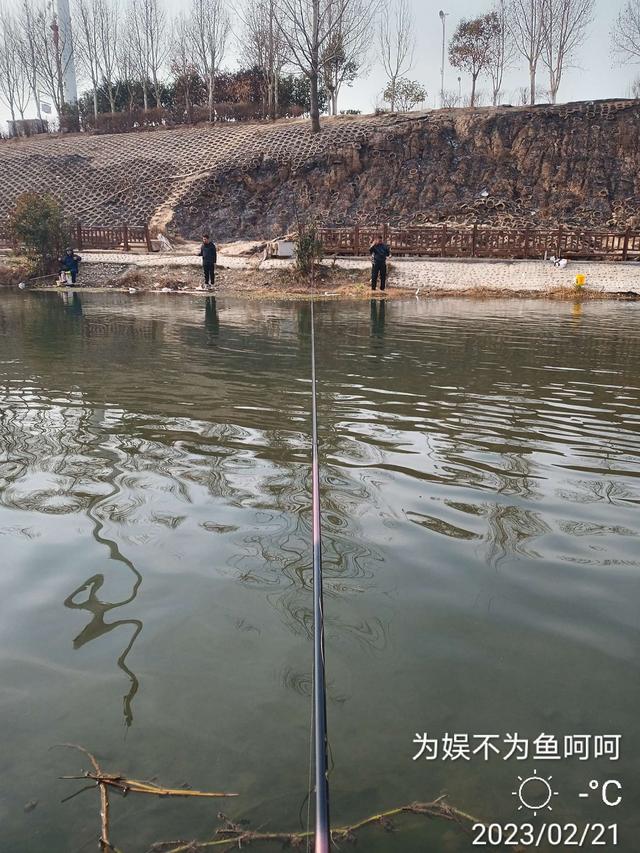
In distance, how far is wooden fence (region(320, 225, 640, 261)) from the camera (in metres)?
24.3

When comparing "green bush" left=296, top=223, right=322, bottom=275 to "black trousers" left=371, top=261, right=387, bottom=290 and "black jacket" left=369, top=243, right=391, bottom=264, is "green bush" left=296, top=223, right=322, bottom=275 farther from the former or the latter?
"black jacket" left=369, top=243, right=391, bottom=264

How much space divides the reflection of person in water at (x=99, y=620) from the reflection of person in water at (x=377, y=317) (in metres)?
9.96

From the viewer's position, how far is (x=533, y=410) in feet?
24.0

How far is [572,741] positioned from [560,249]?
24527 mm

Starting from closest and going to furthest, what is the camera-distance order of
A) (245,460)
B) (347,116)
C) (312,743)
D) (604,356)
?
(312,743)
(245,460)
(604,356)
(347,116)

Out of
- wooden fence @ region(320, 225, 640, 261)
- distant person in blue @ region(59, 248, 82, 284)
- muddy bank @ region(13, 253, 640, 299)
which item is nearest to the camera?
muddy bank @ region(13, 253, 640, 299)

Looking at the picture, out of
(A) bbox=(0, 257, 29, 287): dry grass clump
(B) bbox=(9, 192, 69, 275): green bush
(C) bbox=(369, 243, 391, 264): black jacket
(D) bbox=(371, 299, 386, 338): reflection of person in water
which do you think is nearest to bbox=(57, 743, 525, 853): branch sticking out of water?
(D) bbox=(371, 299, 386, 338): reflection of person in water

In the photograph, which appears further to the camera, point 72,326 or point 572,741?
point 72,326

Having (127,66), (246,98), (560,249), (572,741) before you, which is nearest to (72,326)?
(572,741)

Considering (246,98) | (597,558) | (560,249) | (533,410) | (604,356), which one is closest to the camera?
(597,558)

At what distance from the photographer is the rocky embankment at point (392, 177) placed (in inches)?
1374

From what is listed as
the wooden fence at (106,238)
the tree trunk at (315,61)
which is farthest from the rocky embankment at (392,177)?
the wooden fence at (106,238)

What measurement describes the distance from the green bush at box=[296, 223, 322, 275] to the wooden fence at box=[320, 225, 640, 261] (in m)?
3.20

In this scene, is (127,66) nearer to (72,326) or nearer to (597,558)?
(72,326)
